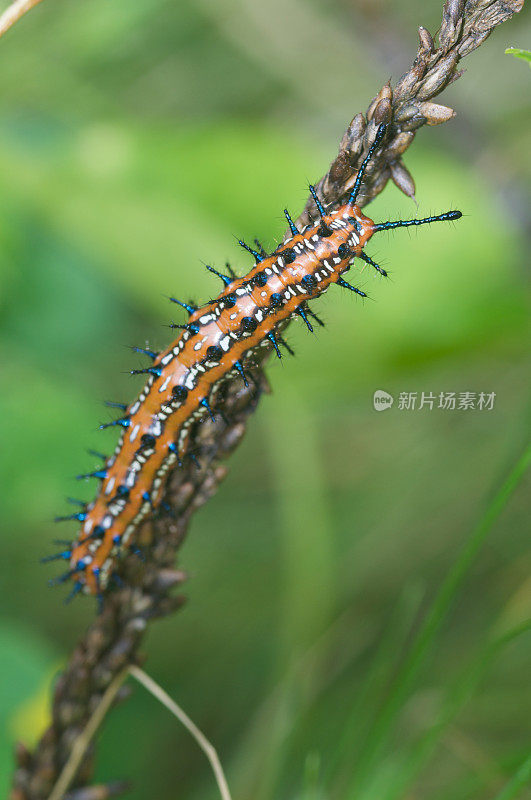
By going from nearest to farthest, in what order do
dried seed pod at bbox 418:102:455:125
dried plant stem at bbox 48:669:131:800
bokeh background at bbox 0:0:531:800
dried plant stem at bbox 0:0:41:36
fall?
dried seed pod at bbox 418:102:455:125
dried plant stem at bbox 0:0:41:36
dried plant stem at bbox 48:669:131:800
bokeh background at bbox 0:0:531:800

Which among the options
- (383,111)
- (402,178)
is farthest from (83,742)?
(383,111)

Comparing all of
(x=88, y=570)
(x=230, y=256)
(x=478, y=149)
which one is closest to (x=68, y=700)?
(x=88, y=570)

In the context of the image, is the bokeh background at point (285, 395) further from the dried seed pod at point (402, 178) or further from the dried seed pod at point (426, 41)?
the dried seed pod at point (426, 41)

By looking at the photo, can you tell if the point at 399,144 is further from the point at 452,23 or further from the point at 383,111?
the point at 452,23

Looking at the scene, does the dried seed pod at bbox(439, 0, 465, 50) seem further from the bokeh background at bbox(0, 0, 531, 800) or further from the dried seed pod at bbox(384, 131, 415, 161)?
the bokeh background at bbox(0, 0, 531, 800)

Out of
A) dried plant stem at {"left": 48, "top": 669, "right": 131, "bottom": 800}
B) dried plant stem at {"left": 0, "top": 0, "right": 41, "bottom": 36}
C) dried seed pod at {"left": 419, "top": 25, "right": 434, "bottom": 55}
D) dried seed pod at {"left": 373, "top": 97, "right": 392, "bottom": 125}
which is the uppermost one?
dried plant stem at {"left": 0, "top": 0, "right": 41, "bottom": 36}

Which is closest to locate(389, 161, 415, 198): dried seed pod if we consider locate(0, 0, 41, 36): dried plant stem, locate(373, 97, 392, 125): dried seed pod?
locate(373, 97, 392, 125): dried seed pod

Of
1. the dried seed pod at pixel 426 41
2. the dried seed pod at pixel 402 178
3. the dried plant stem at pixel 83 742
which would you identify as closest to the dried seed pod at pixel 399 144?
the dried seed pod at pixel 402 178

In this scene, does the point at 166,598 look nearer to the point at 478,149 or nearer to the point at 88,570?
the point at 88,570
